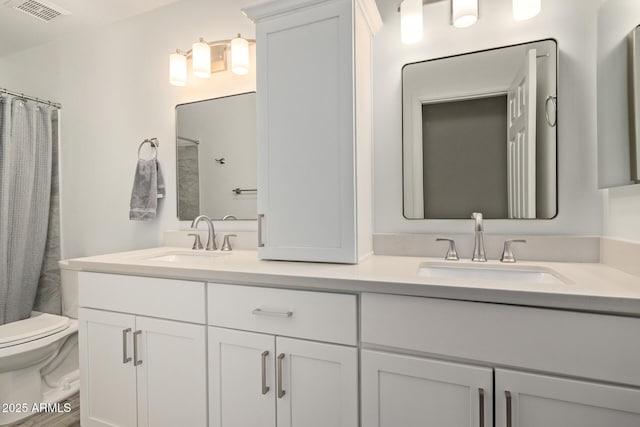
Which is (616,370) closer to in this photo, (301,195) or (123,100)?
(301,195)

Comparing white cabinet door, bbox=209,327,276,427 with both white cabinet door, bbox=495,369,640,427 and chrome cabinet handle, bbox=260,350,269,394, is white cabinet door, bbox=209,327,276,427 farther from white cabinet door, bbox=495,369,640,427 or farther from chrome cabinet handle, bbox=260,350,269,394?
white cabinet door, bbox=495,369,640,427

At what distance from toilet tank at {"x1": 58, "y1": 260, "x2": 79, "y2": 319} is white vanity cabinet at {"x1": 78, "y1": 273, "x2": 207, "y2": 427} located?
81cm

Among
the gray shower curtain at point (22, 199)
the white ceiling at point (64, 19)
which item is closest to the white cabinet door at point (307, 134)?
the white ceiling at point (64, 19)

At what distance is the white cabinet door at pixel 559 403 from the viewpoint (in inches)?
32.6

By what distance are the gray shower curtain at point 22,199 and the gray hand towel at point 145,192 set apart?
923mm

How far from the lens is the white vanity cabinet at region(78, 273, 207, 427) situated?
4.41ft

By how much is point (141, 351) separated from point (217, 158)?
42.5 inches

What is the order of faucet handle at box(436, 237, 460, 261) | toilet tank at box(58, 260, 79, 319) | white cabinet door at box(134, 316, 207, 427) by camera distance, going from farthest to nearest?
toilet tank at box(58, 260, 79, 319) < faucet handle at box(436, 237, 460, 261) < white cabinet door at box(134, 316, 207, 427)

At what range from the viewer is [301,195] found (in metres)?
1.43

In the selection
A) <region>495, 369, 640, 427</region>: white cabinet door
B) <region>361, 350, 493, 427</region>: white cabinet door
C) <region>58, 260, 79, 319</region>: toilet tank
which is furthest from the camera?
<region>58, 260, 79, 319</region>: toilet tank

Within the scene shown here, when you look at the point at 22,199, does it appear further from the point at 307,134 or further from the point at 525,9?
the point at 525,9

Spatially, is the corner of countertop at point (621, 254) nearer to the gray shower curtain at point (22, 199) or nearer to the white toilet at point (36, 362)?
the white toilet at point (36, 362)

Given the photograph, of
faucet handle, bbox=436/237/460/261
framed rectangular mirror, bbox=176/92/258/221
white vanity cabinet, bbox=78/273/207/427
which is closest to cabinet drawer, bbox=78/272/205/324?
white vanity cabinet, bbox=78/273/207/427

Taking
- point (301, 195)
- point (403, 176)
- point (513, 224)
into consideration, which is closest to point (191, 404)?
point (301, 195)
